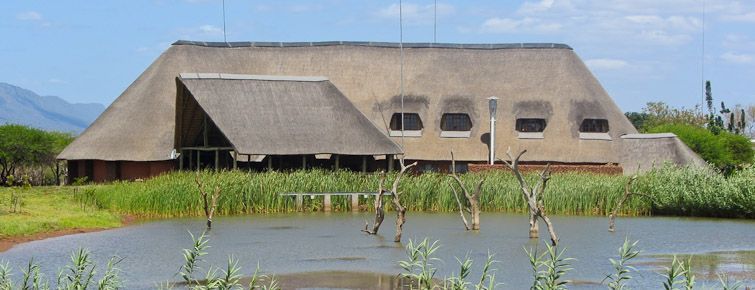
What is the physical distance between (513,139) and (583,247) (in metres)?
23.1

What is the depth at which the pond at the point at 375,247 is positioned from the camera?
19.7 m

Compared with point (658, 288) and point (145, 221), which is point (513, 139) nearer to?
point (145, 221)

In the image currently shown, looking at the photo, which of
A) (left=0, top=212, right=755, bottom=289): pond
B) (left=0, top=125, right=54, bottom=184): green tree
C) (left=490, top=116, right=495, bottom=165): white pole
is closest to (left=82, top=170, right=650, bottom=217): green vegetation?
(left=0, top=212, right=755, bottom=289): pond

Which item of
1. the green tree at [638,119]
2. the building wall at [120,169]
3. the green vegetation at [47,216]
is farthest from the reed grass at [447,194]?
the green tree at [638,119]

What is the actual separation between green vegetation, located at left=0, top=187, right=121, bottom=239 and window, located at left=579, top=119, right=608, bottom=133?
20.7 meters

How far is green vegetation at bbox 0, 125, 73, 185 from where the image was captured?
54.0 metres

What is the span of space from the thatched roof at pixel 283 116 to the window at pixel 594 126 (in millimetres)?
9279

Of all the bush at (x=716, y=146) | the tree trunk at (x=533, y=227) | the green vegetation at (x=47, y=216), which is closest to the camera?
the tree trunk at (x=533, y=227)

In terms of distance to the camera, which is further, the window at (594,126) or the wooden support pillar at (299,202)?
the window at (594,126)

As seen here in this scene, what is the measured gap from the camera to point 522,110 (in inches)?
1902

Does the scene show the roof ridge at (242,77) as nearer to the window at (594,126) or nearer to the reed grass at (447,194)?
the reed grass at (447,194)

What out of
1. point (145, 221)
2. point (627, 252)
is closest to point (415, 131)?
point (145, 221)

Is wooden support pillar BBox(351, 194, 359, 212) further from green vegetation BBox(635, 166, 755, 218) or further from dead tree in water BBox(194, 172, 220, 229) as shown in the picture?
green vegetation BBox(635, 166, 755, 218)

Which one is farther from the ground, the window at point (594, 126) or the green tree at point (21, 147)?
the window at point (594, 126)
